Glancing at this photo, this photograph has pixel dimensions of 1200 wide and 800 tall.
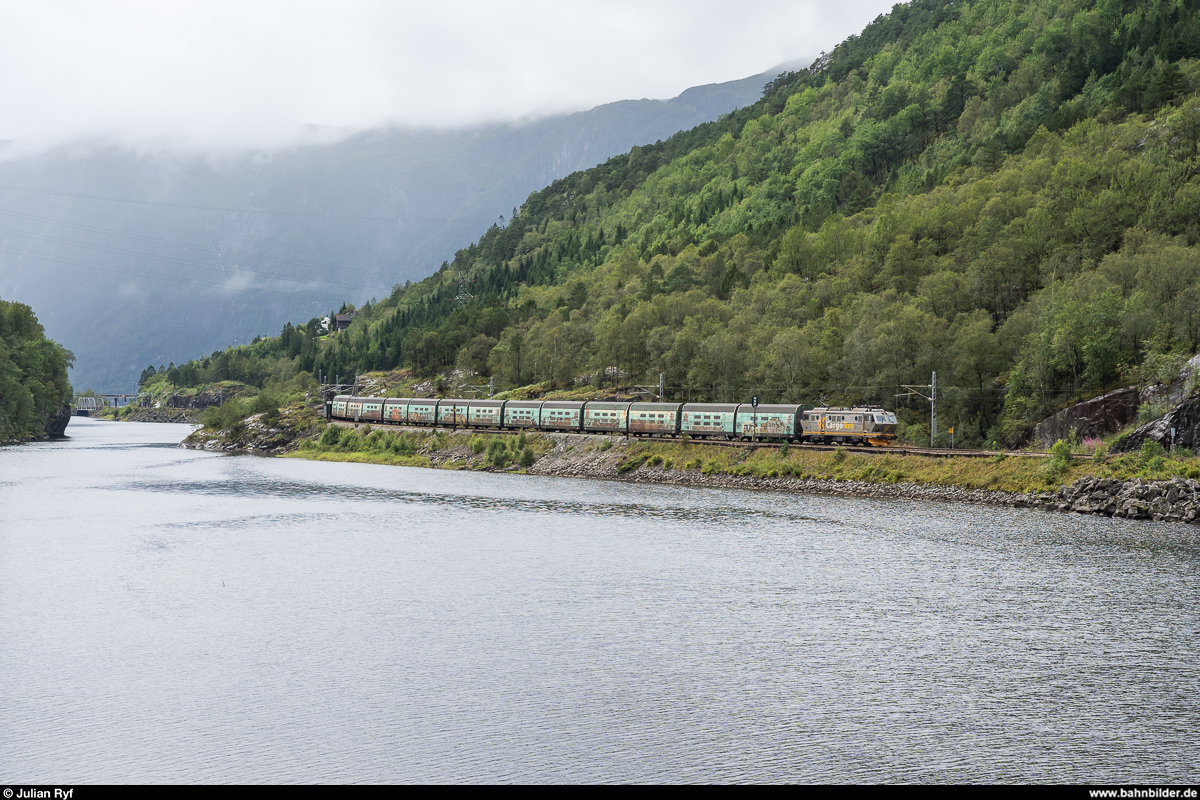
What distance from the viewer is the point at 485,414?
4700 inches

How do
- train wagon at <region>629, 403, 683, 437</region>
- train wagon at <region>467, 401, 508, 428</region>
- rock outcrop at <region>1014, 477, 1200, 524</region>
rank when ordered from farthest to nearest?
train wagon at <region>467, 401, 508, 428</region> < train wagon at <region>629, 403, 683, 437</region> < rock outcrop at <region>1014, 477, 1200, 524</region>

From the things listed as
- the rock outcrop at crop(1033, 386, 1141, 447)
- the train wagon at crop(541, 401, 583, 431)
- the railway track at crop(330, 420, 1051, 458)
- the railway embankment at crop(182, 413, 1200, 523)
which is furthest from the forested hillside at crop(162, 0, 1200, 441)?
the train wagon at crop(541, 401, 583, 431)

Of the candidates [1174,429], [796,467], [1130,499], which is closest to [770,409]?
[796,467]

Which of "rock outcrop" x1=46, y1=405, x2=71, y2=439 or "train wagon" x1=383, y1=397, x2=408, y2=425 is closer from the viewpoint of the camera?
"train wagon" x1=383, y1=397, x2=408, y2=425

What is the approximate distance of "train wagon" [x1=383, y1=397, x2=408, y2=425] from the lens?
130750 millimetres

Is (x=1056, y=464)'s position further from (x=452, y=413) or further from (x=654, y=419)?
(x=452, y=413)

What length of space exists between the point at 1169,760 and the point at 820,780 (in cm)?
867

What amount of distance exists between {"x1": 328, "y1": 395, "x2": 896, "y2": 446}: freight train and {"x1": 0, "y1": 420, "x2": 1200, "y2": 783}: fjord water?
76.6 ft

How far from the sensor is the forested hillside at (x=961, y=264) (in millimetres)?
81625

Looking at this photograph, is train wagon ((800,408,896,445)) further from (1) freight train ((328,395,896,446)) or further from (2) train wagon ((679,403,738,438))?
(2) train wagon ((679,403,738,438))

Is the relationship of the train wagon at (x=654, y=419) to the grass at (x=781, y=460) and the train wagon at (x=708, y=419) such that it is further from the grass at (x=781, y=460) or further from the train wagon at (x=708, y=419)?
the grass at (x=781, y=460)

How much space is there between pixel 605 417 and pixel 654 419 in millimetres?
8189

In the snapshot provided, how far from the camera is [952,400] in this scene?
8588 cm

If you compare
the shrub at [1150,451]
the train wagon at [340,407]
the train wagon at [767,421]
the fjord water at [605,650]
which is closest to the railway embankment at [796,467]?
the shrub at [1150,451]
